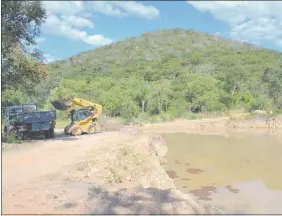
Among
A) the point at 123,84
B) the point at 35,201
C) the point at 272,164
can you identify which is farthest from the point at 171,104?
the point at 35,201

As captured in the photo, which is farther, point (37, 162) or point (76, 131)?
point (76, 131)

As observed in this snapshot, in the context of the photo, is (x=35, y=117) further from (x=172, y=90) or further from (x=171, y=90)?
(x=172, y=90)

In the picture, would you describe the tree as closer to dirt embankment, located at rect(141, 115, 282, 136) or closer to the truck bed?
the truck bed

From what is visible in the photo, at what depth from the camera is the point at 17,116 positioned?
19969mm

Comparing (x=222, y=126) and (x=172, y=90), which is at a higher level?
(x=172, y=90)

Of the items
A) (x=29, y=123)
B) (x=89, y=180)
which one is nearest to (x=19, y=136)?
(x=29, y=123)

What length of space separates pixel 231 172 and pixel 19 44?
1147 cm

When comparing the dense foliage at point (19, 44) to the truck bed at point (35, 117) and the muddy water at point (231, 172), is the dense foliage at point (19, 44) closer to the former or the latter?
the truck bed at point (35, 117)

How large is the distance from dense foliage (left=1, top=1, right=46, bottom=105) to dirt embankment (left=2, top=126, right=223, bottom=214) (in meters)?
3.00

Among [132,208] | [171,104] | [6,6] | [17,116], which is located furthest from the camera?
[171,104]

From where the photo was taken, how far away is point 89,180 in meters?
12.1

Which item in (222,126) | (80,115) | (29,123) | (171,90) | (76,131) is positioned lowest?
(222,126)

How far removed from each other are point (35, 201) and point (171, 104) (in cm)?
4735

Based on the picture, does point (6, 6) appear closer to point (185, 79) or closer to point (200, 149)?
point (200, 149)
